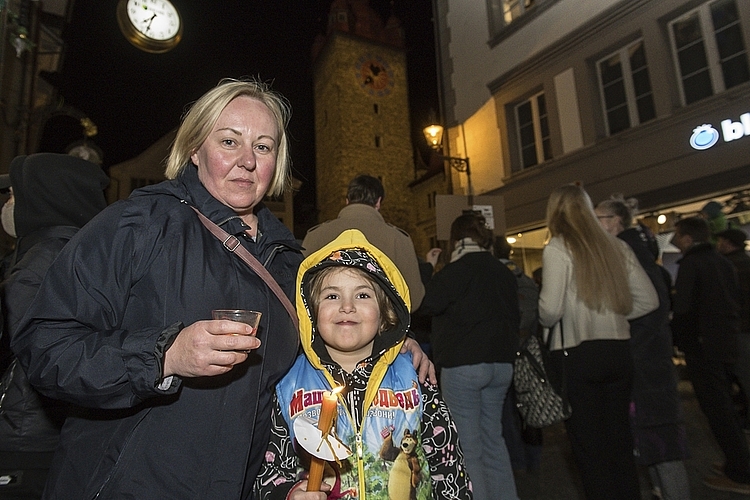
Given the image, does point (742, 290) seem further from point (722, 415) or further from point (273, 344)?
point (273, 344)

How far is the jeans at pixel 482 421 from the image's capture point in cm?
329

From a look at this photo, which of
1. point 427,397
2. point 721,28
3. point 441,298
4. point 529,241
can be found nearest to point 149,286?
point 427,397

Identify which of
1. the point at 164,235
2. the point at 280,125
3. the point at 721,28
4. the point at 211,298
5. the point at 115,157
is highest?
the point at 115,157

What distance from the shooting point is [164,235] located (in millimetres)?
1306

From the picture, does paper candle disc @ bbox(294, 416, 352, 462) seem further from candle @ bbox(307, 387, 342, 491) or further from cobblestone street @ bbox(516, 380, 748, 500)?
cobblestone street @ bbox(516, 380, 748, 500)

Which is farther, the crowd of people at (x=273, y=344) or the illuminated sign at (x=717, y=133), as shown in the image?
the illuminated sign at (x=717, y=133)

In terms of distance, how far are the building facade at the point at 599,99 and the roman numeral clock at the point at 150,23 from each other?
7.47 meters

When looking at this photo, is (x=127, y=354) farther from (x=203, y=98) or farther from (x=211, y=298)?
(x=203, y=98)

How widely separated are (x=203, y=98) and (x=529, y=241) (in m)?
12.6

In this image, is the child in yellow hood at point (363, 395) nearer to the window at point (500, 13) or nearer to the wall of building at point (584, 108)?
the wall of building at point (584, 108)

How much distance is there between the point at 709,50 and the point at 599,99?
2067 millimetres

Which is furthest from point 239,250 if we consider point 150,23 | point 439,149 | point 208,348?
point 439,149

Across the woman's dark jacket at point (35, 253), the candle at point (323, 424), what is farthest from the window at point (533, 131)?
the candle at point (323, 424)

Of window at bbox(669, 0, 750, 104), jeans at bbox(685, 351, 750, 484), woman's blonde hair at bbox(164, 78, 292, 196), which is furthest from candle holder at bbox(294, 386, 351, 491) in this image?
window at bbox(669, 0, 750, 104)
